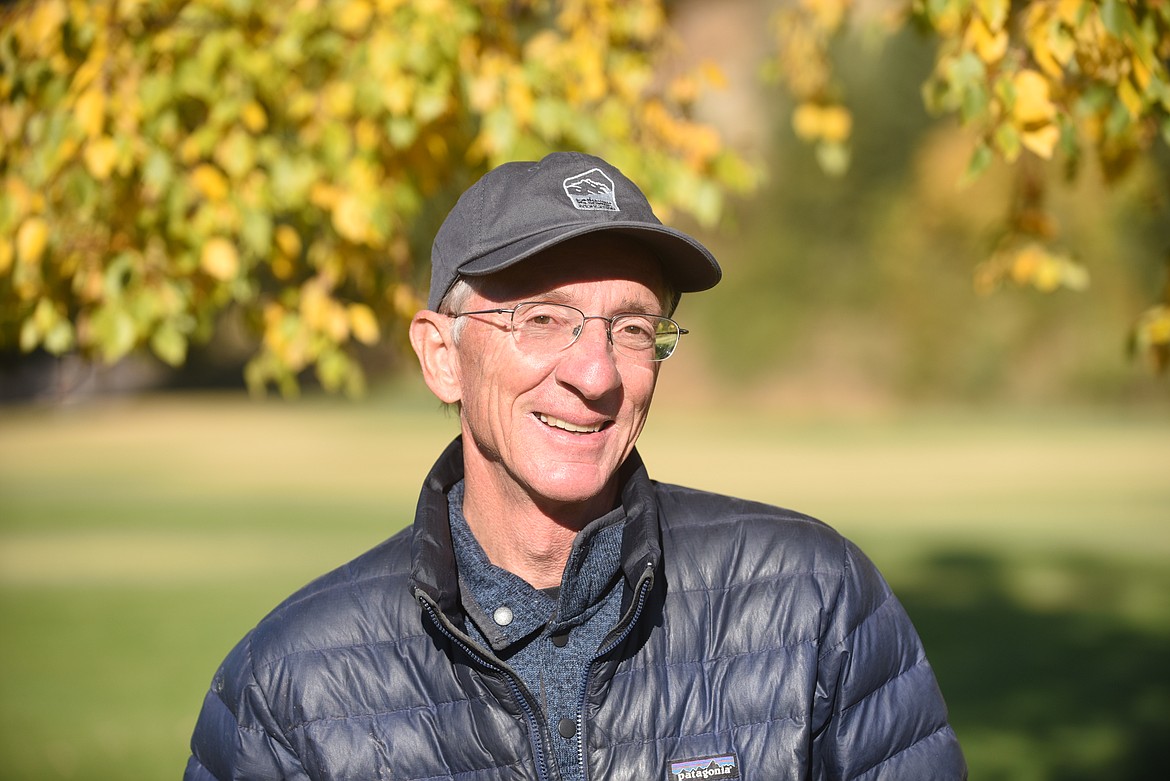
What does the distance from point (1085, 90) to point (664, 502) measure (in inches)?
79.2

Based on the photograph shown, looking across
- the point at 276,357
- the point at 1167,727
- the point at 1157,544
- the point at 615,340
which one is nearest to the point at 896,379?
the point at 1157,544

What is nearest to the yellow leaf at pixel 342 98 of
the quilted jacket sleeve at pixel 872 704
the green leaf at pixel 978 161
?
the green leaf at pixel 978 161

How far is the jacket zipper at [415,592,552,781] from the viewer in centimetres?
224

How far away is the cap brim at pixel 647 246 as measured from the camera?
2221mm

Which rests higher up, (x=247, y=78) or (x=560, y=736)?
(x=247, y=78)

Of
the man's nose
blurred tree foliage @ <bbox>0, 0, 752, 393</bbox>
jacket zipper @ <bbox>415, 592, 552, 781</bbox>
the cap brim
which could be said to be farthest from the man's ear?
blurred tree foliage @ <bbox>0, 0, 752, 393</bbox>

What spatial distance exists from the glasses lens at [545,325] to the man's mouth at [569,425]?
0.12 meters

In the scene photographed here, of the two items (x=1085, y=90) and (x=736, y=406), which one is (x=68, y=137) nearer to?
(x=1085, y=90)

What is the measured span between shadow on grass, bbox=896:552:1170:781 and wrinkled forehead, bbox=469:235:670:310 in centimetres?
639

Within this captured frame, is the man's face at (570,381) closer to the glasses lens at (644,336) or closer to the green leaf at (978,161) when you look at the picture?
the glasses lens at (644,336)

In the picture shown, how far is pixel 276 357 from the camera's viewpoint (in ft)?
16.1

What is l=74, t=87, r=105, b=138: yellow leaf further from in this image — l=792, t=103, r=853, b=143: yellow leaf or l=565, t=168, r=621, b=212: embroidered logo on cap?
l=792, t=103, r=853, b=143: yellow leaf

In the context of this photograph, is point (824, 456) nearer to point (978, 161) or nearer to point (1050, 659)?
point (1050, 659)

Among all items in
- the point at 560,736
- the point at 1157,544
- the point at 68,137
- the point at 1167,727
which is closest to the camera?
the point at 560,736
